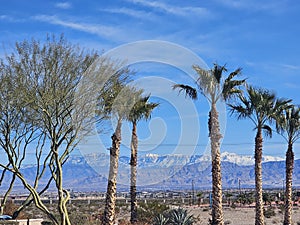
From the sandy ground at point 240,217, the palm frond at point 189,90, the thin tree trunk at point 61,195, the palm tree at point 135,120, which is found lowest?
the sandy ground at point 240,217

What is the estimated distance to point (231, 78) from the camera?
28344mm

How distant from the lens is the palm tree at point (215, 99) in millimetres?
27141

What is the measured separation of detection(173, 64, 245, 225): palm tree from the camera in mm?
27141

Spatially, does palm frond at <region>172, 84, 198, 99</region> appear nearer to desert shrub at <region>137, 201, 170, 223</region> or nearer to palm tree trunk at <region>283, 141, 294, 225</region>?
palm tree trunk at <region>283, 141, 294, 225</region>

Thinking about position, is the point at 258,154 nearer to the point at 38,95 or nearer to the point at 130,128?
the point at 130,128

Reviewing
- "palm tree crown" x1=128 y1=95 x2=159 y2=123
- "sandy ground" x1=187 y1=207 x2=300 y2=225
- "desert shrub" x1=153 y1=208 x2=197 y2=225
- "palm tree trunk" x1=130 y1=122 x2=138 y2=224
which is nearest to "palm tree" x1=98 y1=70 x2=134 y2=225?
Result: "palm tree crown" x1=128 y1=95 x2=159 y2=123

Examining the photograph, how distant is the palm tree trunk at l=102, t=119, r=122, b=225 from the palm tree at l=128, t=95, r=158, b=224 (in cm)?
216

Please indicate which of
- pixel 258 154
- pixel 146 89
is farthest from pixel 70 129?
pixel 258 154

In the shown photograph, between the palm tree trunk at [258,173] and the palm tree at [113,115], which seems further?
the palm tree trunk at [258,173]

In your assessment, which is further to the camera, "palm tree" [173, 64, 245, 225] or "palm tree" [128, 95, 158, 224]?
"palm tree" [128, 95, 158, 224]

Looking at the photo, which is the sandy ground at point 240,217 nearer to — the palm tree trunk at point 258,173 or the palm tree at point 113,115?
the palm tree trunk at point 258,173

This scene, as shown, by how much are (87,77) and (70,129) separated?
2541 mm

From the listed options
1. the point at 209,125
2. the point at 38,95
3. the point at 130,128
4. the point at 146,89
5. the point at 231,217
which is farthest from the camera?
the point at 231,217

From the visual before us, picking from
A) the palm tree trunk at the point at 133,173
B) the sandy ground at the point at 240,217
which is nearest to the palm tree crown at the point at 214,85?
the palm tree trunk at the point at 133,173
